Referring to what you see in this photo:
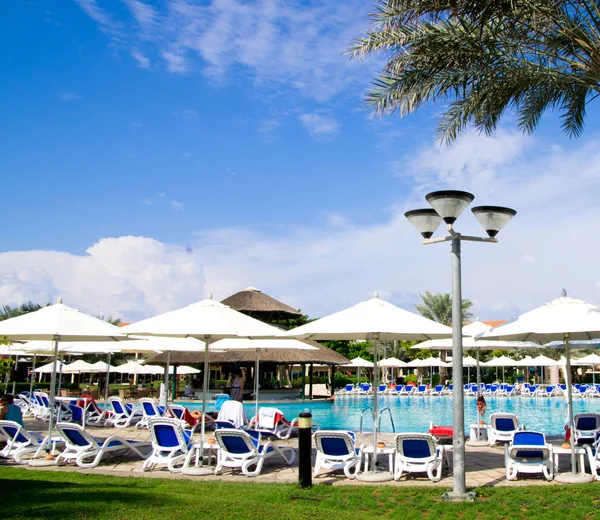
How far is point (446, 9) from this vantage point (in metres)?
9.93

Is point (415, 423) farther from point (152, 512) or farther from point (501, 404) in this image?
point (152, 512)

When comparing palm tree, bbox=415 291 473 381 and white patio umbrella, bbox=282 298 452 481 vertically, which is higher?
palm tree, bbox=415 291 473 381

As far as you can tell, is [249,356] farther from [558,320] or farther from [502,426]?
[558,320]

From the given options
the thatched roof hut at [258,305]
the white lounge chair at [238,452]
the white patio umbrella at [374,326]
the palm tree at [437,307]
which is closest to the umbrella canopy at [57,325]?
the white lounge chair at [238,452]

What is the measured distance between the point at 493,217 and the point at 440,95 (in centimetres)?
441

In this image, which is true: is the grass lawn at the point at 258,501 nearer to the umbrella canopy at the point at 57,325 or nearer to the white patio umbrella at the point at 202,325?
the white patio umbrella at the point at 202,325

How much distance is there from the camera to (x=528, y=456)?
8.64 meters

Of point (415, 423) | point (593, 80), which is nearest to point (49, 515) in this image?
point (593, 80)

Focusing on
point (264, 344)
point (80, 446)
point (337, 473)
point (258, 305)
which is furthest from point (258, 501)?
point (258, 305)

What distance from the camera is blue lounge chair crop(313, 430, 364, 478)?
8711 mm

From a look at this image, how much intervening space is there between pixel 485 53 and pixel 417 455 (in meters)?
6.85

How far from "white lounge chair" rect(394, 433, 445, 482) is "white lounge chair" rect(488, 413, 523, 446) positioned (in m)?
3.92

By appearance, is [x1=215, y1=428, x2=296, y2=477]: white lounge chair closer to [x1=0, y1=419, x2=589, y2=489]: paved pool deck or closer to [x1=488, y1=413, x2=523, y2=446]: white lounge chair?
[x1=0, y1=419, x2=589, y2=489]: paved pool deck

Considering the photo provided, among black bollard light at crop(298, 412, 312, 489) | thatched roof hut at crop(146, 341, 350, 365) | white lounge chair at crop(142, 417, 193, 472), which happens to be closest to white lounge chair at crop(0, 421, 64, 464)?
white lounge chair at crop(142, 417, 193, 472)
